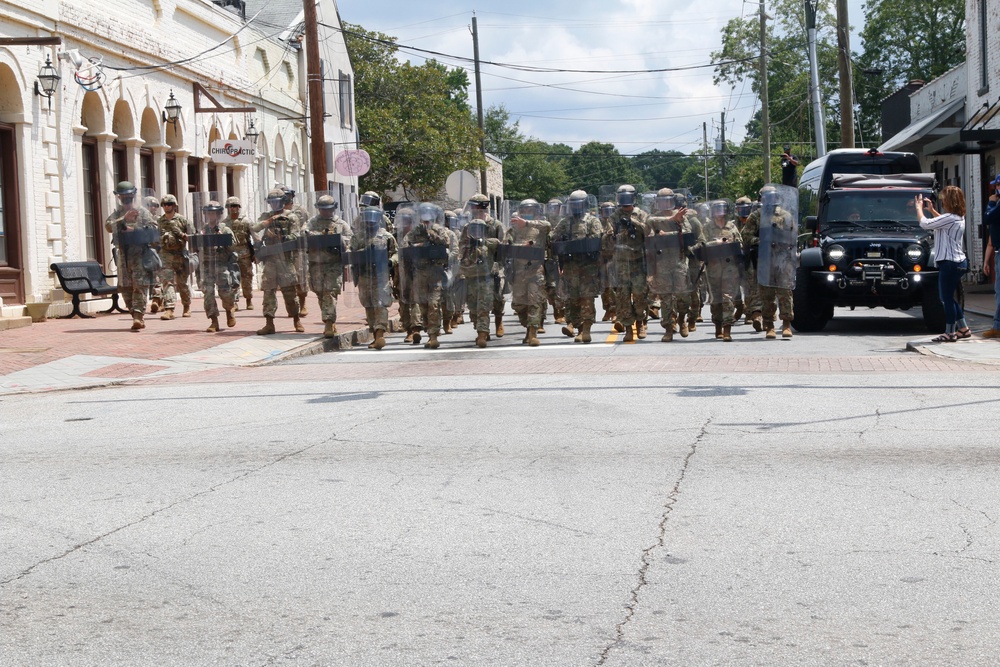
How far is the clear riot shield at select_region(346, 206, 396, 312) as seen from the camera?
16.7 m

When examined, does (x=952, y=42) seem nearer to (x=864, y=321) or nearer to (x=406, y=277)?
(x=864, y=321)

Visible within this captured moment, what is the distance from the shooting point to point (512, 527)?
611 cm

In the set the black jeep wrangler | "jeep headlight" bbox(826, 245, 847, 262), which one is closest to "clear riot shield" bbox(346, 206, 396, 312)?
the black jeep wrangler

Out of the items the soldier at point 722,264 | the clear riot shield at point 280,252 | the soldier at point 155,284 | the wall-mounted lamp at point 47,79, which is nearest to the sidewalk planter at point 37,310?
the soldier at point 155,284

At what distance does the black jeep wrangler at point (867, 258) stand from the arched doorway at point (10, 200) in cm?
1196

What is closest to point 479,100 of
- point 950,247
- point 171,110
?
point 171,110

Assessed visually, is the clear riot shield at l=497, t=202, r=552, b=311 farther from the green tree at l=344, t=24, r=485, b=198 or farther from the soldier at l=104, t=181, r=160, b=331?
the green tree at l=344, t=24, r=485, b=198

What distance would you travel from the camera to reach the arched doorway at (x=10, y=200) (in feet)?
65.4

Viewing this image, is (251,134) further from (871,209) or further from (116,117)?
(871,209)

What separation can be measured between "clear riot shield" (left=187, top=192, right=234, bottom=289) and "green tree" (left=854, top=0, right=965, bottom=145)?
1828 inches

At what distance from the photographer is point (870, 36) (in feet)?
202

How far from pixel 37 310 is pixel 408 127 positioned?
110 ft

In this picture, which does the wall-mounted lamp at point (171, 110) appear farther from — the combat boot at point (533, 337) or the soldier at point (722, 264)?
the soldier at point (722, 264)

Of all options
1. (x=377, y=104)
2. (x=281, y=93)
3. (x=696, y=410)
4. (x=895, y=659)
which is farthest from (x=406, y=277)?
(x=377, y=104)
